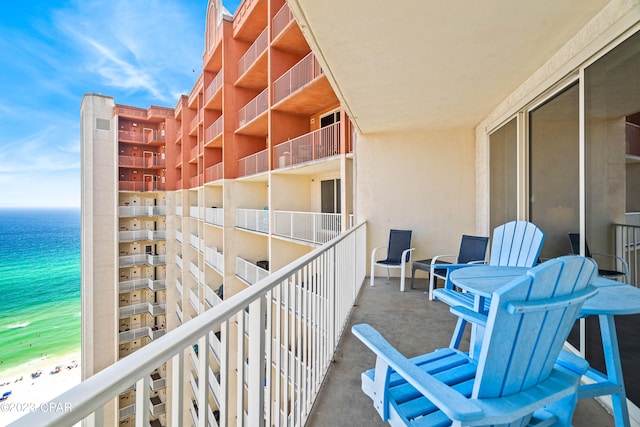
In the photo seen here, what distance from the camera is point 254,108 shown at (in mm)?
10781

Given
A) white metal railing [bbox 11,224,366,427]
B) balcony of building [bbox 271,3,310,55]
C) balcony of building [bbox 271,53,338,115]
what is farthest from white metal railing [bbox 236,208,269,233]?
white metal railing [bbox 11,224,366,427]

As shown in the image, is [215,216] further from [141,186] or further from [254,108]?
[141,186]

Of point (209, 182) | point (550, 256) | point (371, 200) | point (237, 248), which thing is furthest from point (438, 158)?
point (209, 182)

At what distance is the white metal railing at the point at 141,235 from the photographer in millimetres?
18781

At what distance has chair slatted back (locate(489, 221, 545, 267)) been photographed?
7.77ft

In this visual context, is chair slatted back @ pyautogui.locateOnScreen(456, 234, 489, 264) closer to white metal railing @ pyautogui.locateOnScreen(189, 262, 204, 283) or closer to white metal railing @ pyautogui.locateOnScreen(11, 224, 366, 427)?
white metal railing @ pyautogui.locateOnScreen(11, 224, 366, 427)

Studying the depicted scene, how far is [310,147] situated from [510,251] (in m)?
6.58

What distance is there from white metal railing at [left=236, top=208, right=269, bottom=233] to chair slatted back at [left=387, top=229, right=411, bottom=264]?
5010mm

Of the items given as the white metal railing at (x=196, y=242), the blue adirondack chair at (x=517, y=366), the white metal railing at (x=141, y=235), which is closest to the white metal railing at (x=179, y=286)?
the white metal railing at (x=141, y=235)

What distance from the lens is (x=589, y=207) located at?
2264 mm

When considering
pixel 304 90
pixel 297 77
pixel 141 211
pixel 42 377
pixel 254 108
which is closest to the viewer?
pixel 304 90

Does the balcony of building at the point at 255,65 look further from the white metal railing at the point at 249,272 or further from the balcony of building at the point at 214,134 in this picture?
the white metal railing at the point at 249,272

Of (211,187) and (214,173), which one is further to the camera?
(211,187)

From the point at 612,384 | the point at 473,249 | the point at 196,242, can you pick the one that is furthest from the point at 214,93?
the point at 612,384
